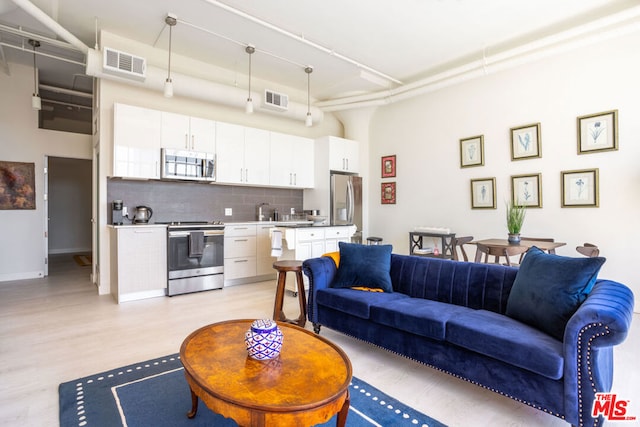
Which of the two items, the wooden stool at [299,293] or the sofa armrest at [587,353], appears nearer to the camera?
the sofa armrest at [587,353]

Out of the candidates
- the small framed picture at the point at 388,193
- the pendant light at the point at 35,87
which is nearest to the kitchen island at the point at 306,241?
the small framed picture at the point at 388,193

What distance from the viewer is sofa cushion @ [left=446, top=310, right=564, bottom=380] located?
170 cm

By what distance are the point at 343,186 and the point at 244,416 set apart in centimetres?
520

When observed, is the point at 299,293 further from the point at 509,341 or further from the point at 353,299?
the point at 509,341

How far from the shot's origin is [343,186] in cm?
625

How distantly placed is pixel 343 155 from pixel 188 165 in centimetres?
286

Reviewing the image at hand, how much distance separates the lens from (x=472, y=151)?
517cm

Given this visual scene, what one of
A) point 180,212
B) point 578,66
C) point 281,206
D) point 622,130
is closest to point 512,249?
point 622,130

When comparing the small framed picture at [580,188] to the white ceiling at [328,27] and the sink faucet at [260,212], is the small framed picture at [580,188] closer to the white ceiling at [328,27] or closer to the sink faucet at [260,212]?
the white ceiling at [328,27]

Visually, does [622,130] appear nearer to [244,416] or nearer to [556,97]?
[556,97]

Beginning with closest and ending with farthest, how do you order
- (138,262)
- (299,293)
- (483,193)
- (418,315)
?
(418,315)
(299,293)
(138,262)
(483,193)

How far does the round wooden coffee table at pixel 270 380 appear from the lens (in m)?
1.26

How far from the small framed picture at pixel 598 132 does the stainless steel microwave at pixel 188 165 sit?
500cm

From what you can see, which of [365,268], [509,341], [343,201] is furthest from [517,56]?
[509,341]
